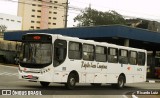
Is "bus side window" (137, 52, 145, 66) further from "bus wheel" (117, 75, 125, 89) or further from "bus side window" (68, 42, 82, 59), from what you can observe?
"bus side window" (68, 42, 82, 59)

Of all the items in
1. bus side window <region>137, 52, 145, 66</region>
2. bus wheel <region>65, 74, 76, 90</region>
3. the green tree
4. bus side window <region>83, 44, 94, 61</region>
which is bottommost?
Result: bus wheel <region>65, 74, 76, 90</region>

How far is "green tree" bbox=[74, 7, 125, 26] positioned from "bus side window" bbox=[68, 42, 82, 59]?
77755 millimetres

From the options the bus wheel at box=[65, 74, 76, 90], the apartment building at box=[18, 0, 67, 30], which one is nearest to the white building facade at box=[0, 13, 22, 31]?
the apartment building at box=[18, 0, 67, 30]

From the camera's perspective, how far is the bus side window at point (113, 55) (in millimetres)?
25984

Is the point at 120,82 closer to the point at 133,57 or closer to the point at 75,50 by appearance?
the point at 133,57

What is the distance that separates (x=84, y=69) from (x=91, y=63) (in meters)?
0.85

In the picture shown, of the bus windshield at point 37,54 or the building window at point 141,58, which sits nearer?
the bus windshield at point 37,54

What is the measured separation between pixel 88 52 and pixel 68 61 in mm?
2165

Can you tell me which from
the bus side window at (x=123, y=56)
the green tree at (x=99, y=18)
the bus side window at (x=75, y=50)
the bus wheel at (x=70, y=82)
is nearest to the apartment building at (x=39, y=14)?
the green tree at (x=99, y=18)

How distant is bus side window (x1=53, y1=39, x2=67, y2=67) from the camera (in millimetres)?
21375

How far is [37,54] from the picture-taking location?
837 inches

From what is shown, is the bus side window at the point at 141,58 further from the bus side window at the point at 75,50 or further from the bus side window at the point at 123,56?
the bus side window at the point at 75,50

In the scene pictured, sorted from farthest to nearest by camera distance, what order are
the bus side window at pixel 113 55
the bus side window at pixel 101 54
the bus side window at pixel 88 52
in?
1. the bus side window at pixel 113 55
2. the bus side window at pixel 101 54
3. the bus side window at pixel 88 52

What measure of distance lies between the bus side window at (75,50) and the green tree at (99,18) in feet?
255
